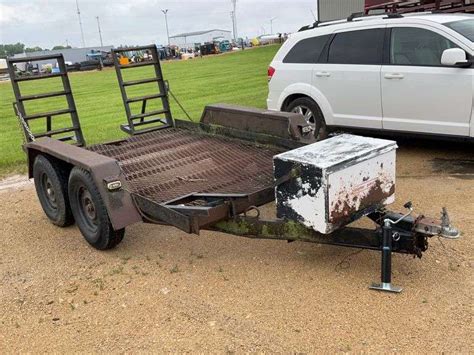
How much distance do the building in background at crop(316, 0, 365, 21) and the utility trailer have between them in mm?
31127

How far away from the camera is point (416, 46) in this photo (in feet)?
21.9

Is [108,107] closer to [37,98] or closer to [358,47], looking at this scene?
[37,98]

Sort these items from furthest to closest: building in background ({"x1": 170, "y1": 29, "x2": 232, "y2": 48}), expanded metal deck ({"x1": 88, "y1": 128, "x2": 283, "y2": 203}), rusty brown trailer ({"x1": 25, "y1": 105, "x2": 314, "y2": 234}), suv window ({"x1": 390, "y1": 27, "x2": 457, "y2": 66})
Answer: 1. building in background ({"x1": 170, "y1": 29, "x2": 232, "y2": 48})
2. suv window ({"x1": 390, "y1": 27, "x2": 457, "y2": 66})
3. expanded metal deck ({"x1": 88, "y1": 128, "x2": 283, "y2": 203})
4. rusty brown trailer ({"x1": 25, "y1": 105, "x2": 314, "y2": 234})

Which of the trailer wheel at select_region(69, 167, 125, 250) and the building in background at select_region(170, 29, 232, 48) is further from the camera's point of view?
the building in background at select_region(170, 29, 232, 48)

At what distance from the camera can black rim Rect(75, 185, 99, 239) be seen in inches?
189

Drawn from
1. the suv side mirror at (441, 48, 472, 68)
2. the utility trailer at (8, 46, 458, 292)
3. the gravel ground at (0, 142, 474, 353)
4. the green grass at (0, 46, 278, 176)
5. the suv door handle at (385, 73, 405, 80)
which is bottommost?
the green grass at (0, 46, 278, 176)

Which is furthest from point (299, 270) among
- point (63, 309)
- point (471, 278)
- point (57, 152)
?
point (57, 152)

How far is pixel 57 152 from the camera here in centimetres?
494

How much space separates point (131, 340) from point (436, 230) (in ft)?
6.89

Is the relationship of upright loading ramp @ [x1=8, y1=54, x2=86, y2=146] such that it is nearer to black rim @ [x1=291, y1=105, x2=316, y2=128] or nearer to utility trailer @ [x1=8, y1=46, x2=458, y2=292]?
utility trailer @ [x1=8, y1=46, x2=458, y2=292]

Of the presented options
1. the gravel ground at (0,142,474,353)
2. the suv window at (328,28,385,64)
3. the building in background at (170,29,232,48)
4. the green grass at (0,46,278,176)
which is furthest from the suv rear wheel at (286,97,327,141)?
the building in background at (170,29,232,48)

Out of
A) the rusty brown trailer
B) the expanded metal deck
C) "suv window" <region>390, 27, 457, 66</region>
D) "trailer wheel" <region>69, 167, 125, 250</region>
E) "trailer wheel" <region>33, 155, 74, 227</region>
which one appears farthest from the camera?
"suv window" <region>390, 27, 457, 66</region>

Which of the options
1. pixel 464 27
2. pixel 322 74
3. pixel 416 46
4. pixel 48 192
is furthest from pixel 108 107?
pixel 464 27

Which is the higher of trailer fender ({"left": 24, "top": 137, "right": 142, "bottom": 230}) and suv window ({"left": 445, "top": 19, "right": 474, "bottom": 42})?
suv window ({"left": 445, "top": 19, "right": 474, "bottom": 42})
